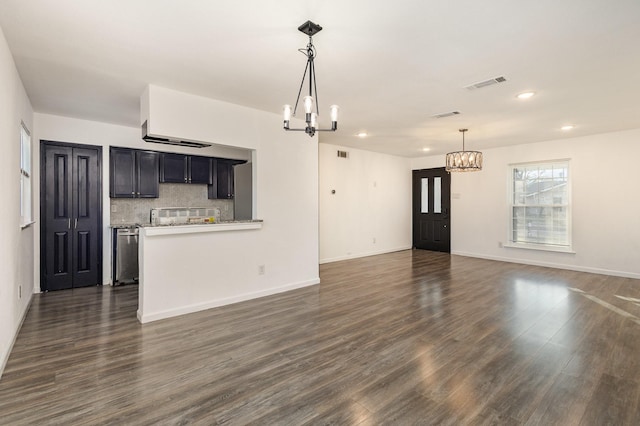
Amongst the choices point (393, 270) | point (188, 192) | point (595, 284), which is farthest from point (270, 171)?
point (595, 284)

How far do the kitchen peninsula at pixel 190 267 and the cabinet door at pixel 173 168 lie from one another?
208cm

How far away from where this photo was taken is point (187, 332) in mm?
3199

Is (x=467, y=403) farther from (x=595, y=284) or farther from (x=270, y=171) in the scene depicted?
(x=595, y=284)

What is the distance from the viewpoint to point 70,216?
15.9ft

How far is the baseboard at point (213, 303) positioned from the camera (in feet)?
11.5

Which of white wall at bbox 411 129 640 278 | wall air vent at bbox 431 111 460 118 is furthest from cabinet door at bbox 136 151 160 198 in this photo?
white wall at bbox 411 129 640 278

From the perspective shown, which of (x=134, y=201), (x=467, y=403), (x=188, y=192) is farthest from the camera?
(x=188, y=192)

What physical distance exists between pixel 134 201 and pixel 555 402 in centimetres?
596

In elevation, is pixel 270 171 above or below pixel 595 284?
above

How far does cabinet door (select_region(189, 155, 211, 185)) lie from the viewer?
5.69 m

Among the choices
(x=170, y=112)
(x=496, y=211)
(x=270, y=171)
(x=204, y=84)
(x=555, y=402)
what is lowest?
(x=555, y=402)

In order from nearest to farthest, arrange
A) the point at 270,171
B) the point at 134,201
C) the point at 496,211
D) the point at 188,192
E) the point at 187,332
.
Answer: the point at 187,332
the point at 270,171
the point at 134,201
the point at 188,192
the point at 496,211

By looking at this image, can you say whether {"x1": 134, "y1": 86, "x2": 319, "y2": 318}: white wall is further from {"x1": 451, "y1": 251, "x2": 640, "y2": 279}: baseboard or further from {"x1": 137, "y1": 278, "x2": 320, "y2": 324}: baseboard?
{"x1": 451, "y1": 251, "x2": 640, "y2": 279}: baseboard

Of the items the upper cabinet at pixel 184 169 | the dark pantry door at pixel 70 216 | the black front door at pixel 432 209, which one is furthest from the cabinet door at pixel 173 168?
the black front door at pixel 432 209
